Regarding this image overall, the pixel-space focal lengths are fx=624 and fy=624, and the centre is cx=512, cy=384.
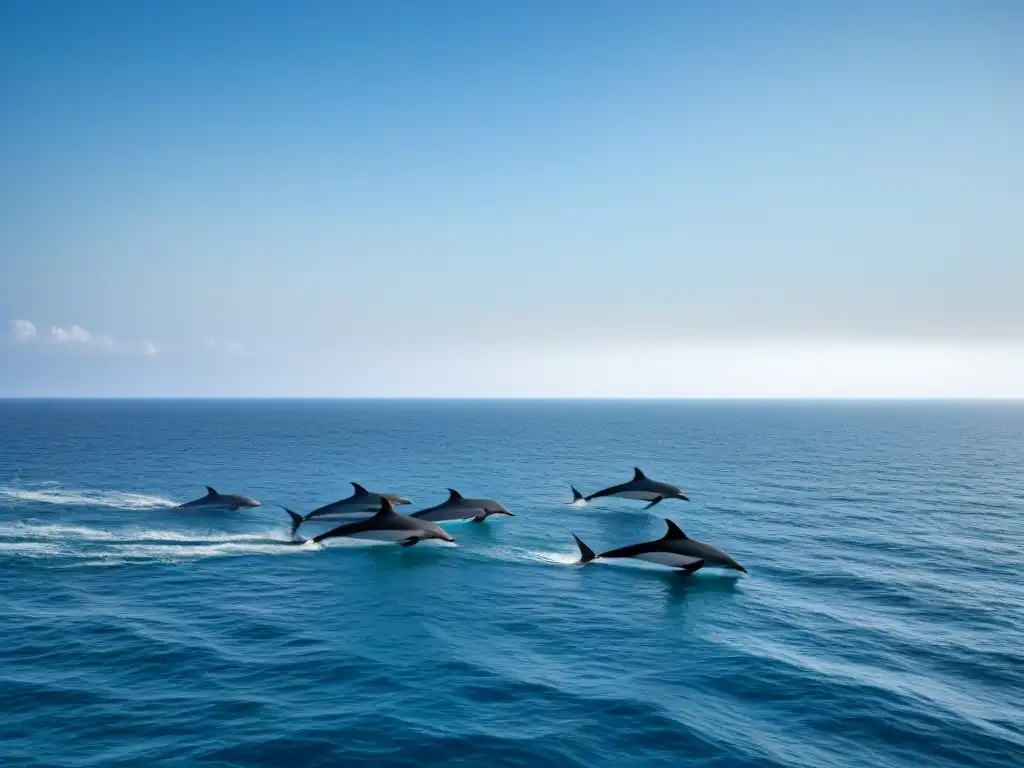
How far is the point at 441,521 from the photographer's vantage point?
4225 cm

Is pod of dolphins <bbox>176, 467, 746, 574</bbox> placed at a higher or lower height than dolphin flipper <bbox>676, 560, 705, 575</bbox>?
higher

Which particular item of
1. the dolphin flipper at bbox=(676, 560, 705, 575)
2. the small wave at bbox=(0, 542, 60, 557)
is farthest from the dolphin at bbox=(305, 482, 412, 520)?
the dolphin flipper at bbox=(676, 560, 705, 575)

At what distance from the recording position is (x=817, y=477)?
71562mm

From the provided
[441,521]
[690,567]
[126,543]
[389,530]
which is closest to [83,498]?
[126,543]

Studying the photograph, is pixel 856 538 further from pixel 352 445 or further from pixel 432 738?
pixel 352 445

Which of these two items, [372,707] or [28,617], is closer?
[372,707]

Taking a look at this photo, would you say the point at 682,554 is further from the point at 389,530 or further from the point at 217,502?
the point at 217,502

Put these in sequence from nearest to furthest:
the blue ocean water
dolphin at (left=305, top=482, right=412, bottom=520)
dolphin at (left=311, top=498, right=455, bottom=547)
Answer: the blue ocean water < dolphin at (left=311, top=498, right=455, bottom=547) < dolphin at (left=305, top=482, right=412, bottom=520)

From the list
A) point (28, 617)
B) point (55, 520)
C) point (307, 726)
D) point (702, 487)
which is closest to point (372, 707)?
point (307, 726)

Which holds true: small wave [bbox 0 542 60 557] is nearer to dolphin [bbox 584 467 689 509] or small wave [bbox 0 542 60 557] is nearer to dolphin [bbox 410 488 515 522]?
dolphin [bbox 410 488 515 522]

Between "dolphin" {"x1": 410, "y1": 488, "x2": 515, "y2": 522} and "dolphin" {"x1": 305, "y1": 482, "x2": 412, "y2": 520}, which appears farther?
"dolphin" {"x1": 410, "y1": 488, "x2": 515, "y2": 522}

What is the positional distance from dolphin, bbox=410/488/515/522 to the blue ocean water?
113 cm

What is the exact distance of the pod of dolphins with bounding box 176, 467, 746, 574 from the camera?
101ft

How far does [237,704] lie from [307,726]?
96.2 inches
